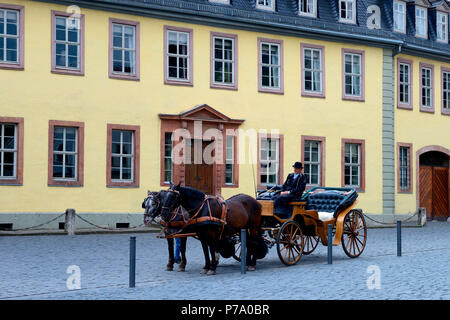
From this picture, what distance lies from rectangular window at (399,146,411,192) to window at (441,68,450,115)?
9.24ft

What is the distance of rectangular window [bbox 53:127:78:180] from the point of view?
69.5ft

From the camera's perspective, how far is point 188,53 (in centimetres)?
2327

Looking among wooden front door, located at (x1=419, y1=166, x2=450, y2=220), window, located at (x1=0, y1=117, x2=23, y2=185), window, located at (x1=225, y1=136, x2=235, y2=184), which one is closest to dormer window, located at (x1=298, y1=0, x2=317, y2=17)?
window, located at (x1=225, y1=136, x2=235, y2=184)

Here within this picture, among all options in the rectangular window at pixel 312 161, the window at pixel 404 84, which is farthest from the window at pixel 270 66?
the window at pixel 404 84

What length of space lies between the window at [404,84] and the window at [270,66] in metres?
5.98

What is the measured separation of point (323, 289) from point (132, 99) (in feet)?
45.1

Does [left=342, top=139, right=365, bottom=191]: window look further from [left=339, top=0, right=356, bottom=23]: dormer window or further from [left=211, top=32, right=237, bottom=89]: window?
[left=211, top=32, right=237, bottom=89]: window

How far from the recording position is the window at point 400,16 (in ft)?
94.3

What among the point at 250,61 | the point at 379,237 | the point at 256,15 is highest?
the point at 256,15

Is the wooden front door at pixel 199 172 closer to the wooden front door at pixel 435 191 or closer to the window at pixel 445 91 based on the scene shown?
the wooden front door at pixel 435 191

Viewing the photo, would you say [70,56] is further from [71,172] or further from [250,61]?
[250,61]

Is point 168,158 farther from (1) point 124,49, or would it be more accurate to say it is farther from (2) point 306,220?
(2) point 306,220
